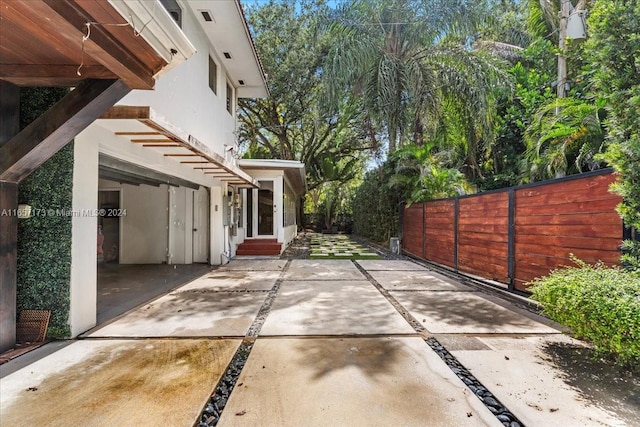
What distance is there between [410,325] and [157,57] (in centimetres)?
420

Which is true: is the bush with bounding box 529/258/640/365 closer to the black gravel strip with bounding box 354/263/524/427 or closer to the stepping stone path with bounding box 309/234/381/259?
the black gravel strip with bounding box 354/263/524/427

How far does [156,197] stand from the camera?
392 inches

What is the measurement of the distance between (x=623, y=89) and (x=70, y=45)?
5369mm

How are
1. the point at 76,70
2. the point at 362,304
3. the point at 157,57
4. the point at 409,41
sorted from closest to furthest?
1. the point at 157,57
2. the point at 76,70
3. the point at 362,304
4. the point at 409,41

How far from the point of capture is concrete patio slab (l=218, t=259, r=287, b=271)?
8.90 m

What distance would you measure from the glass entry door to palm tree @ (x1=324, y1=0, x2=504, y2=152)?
13.3 ft

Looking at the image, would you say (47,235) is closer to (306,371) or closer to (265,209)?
(306,371)

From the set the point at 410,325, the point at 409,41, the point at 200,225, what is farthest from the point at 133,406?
the point at 409,41

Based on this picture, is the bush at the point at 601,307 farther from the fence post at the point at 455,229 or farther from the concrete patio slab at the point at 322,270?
the fence post at the point at 455,229

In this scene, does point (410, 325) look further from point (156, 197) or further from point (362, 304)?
point (156, 197)

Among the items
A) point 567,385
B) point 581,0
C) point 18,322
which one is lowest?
point 567,385

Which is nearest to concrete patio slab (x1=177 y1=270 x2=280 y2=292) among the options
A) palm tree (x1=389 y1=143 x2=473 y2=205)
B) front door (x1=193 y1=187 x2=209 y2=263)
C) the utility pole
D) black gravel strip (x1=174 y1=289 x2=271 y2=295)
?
black gravel strip (x1=174 y1=289 x2=271 y2=295)

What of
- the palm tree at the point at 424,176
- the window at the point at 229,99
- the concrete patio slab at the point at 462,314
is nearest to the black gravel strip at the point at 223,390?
the concrete patio slab at the point at 462,314

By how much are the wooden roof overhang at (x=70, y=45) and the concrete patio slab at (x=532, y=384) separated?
4087mm
